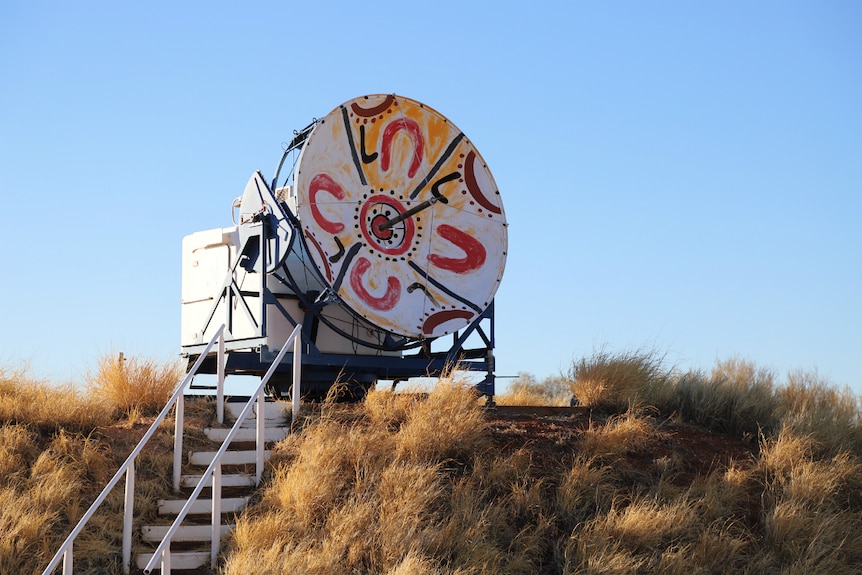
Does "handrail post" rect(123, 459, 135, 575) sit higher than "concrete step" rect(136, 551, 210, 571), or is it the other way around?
"handrail post" rect(123, 459, 135, 575)

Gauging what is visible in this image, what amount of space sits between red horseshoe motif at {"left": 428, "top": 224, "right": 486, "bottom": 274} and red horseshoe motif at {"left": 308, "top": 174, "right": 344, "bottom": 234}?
1915mm

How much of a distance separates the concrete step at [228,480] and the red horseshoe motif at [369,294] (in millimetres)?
4355

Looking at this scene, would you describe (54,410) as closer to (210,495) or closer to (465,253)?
(210,495)

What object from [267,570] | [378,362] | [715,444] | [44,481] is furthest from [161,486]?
[715,444]

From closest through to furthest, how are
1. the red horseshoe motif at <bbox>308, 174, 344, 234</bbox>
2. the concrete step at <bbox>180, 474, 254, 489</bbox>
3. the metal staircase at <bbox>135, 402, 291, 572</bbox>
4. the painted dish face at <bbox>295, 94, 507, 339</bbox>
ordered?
the metal staircase at <bbox>135, 402, 291, 572</bbox> < the concrete step at <bbox>180, 474, 254, 489</bbox> < the red horseshoe motif at <bbox>308, 174, 344, 234</bbox> < the painted dish face at <bbox>295, 94, 507, 339</bbox>

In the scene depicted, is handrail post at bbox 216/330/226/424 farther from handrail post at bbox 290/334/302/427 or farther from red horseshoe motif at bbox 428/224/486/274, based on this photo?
red horseshoe motif at bbox 428/224/486/274

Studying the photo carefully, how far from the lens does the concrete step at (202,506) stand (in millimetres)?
11188

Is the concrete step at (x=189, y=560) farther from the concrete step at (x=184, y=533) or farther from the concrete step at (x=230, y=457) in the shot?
the concrete step at (x=230, y=457)

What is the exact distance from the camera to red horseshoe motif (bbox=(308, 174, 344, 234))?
1514 cm

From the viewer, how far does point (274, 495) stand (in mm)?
11125

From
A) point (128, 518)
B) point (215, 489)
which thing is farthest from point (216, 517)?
point (128, 518)

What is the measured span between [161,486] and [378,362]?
5.40m

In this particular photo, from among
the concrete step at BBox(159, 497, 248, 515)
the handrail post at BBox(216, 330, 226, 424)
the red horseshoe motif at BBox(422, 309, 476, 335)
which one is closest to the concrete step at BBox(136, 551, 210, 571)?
the concrete step at BBox(159, 497, 248, 515)

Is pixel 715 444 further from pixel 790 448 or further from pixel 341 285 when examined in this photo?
pixel 341 285
